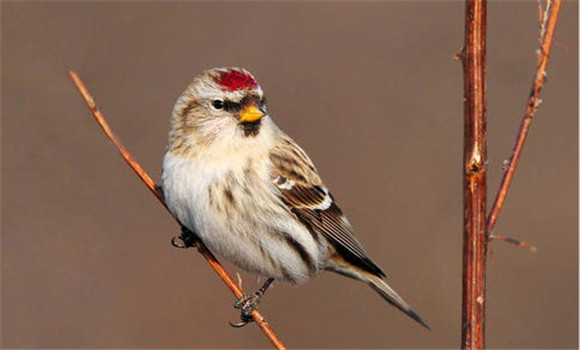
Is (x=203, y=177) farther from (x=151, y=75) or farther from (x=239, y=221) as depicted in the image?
(x=151, y=75)

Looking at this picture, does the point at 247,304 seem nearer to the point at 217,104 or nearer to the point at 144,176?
the point at 217,104

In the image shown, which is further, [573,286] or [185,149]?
[573,286]

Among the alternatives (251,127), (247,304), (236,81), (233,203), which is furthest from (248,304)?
(236,81)

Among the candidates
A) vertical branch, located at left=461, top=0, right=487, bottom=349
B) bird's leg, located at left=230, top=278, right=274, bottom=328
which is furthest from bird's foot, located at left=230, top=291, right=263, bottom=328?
vertical branch, located at left=461, top=0, right=487, bottom=349

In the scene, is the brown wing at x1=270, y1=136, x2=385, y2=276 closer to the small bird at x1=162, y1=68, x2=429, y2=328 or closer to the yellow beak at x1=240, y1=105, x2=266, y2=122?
the small bird at x1=162, y1=68, x2=429, y2=328

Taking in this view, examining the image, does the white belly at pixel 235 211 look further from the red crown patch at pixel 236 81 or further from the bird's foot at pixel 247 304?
the red crown patch at pixel 236 81

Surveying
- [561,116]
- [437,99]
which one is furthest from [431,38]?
[561,116]

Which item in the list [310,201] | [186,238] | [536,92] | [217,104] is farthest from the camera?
[310,201]
